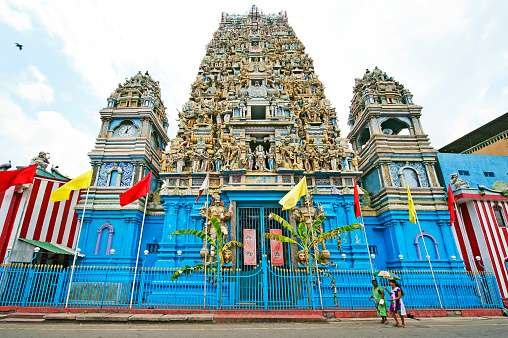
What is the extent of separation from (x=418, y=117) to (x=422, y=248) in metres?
10.1

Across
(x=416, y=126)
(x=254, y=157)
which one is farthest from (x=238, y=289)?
(x=416, y=126)

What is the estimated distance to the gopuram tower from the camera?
15.3 meters

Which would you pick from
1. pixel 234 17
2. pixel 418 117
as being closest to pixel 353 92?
pixel 418 117

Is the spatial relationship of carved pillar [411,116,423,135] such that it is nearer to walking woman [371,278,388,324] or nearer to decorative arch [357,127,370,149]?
decorative arch [357,127,370,149]

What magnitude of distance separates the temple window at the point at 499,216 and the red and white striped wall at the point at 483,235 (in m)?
0.15

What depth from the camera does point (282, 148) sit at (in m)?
17.3

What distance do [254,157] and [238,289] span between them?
315 inches

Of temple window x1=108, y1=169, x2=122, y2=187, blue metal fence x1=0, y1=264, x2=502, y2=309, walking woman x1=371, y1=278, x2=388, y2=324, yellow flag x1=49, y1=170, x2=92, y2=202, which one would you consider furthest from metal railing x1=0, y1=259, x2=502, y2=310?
temple window x1=108, y1=169, x2=122, y2=187

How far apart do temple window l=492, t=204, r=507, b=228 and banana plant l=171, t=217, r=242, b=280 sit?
16146mm

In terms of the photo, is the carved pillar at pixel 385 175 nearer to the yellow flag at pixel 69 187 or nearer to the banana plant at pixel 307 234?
the banana plant at pixel 307 234

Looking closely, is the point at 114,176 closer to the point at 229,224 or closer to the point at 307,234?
the point at 229,224

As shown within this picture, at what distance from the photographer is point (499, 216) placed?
17.0m

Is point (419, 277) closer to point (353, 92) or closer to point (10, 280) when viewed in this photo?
point (353, 92)

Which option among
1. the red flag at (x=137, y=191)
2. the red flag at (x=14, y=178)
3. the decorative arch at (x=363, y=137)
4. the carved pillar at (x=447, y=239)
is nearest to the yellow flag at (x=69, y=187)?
the red flag at (x=14, y=178)
